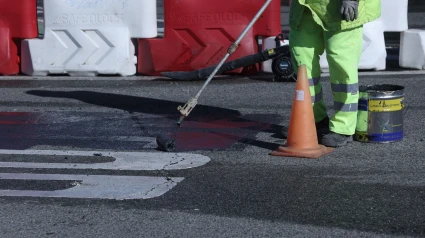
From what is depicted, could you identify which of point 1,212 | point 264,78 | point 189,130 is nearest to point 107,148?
point 189,130

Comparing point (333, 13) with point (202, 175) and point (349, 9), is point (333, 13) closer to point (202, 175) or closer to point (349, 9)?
point (349, 9)

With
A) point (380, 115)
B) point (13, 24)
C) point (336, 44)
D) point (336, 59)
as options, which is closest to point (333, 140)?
point (380, 115)

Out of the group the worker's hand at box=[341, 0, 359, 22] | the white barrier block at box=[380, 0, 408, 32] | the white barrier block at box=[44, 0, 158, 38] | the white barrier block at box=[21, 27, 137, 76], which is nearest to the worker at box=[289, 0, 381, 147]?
the worker's hand at box=[341, 0, 359, 22]

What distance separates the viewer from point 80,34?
1099 centimetres

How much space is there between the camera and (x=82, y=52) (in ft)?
36.1

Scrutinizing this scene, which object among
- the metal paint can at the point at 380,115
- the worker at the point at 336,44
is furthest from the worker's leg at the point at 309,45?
the metal paint can at the point at 380,115

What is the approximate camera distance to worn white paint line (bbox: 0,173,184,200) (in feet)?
19.0

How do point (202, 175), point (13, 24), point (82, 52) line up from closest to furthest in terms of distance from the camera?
point (202, 175), point (82, 52), point (13, 24)

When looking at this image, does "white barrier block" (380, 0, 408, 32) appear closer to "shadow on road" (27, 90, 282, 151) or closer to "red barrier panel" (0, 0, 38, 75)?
"shadow on road" (27, 90, 282, 151)

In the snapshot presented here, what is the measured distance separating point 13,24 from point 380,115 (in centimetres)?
550

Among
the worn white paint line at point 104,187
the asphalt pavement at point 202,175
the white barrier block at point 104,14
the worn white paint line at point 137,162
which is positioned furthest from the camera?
the white barrier block at point 104,14

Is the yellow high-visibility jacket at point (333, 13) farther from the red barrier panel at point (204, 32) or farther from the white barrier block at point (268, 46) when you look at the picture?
the red barrier panel at point (204, 32)

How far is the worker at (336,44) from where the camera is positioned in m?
6.98

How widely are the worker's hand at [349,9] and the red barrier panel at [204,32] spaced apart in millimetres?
3775
